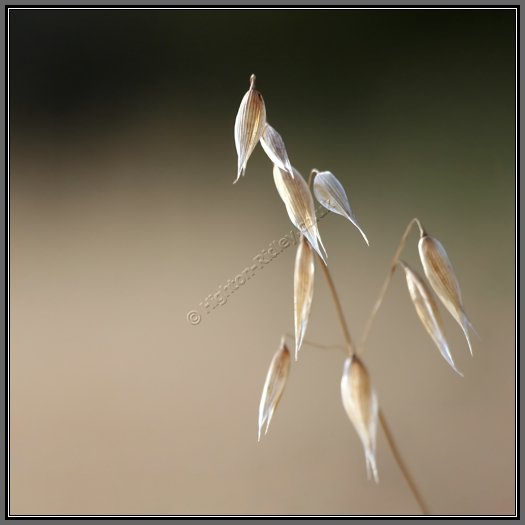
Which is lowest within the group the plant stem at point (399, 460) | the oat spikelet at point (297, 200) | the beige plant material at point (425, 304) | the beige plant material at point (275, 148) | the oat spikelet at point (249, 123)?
the plant stem at point (399, 460)

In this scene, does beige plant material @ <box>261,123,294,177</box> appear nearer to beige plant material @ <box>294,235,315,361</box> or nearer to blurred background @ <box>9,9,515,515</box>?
beige plant material @ <box>294,235,315,361</box>

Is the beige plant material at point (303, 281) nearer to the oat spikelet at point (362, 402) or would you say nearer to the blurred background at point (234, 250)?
the oat spikelet at point (362, 402)

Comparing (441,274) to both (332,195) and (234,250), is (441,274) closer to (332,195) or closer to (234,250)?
(332,195)

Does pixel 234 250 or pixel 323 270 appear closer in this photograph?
pixel 323 270

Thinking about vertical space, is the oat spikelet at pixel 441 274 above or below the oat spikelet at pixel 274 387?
above

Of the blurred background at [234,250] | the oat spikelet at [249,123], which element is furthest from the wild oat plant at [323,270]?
the blurred background at [234,250]

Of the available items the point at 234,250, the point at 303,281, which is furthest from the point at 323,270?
the point at 234,250

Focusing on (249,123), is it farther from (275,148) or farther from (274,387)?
(274,387)

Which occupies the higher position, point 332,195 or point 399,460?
point 332,195

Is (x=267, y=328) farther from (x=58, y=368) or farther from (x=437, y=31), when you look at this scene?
(x=437, y=31)

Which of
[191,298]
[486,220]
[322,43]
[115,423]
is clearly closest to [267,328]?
[191,298]
